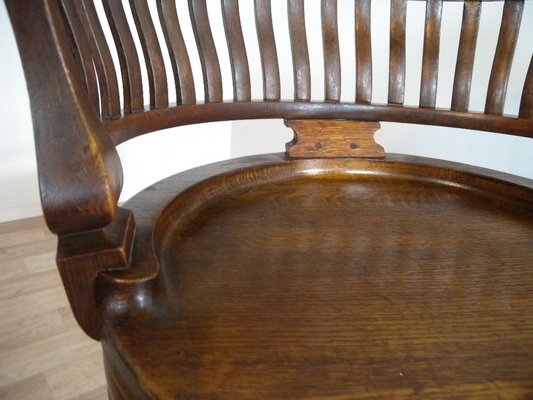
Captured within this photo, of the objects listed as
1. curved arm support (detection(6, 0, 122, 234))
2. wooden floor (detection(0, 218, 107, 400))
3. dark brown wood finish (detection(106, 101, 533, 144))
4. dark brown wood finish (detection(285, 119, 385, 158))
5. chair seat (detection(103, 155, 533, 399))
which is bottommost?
wooden floor (detection(0, 218, 107, 400))

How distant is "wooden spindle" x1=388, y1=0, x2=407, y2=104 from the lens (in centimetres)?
65

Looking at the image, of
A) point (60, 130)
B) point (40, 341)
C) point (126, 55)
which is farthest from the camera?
point (40, 341)

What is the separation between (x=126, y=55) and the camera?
1.65 ft

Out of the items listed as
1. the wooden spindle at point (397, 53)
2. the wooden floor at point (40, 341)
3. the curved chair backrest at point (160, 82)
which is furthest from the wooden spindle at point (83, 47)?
the wooden floor at point (40, 341)

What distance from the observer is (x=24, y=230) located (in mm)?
1686

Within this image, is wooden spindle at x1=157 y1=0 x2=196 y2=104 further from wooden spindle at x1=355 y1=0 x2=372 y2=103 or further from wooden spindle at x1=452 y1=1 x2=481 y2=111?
wooden spindle at x1=452 y1=1 x2=481 y2=111

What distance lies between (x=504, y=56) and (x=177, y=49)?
464 millimetres

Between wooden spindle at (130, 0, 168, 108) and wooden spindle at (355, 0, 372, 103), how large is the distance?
0.29 m

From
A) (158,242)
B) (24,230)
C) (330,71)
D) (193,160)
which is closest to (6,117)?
(24,230)

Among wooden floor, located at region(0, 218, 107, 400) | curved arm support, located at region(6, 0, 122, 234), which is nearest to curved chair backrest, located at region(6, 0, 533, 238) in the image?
curved arm support, located at region(6, 0, 122, 234)

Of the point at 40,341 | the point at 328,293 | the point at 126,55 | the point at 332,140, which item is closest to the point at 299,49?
the point at 332,140

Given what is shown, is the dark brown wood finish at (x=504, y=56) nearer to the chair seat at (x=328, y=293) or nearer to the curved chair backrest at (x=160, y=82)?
the curved chair backrest at (x=160, y=82)

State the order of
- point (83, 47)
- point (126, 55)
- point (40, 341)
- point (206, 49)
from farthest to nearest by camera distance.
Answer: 1. point (40, 341)
2. point (206, 49)
3. point (126, 55)
4. point (83, 47)

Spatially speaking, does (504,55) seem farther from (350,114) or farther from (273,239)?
(273,239)
